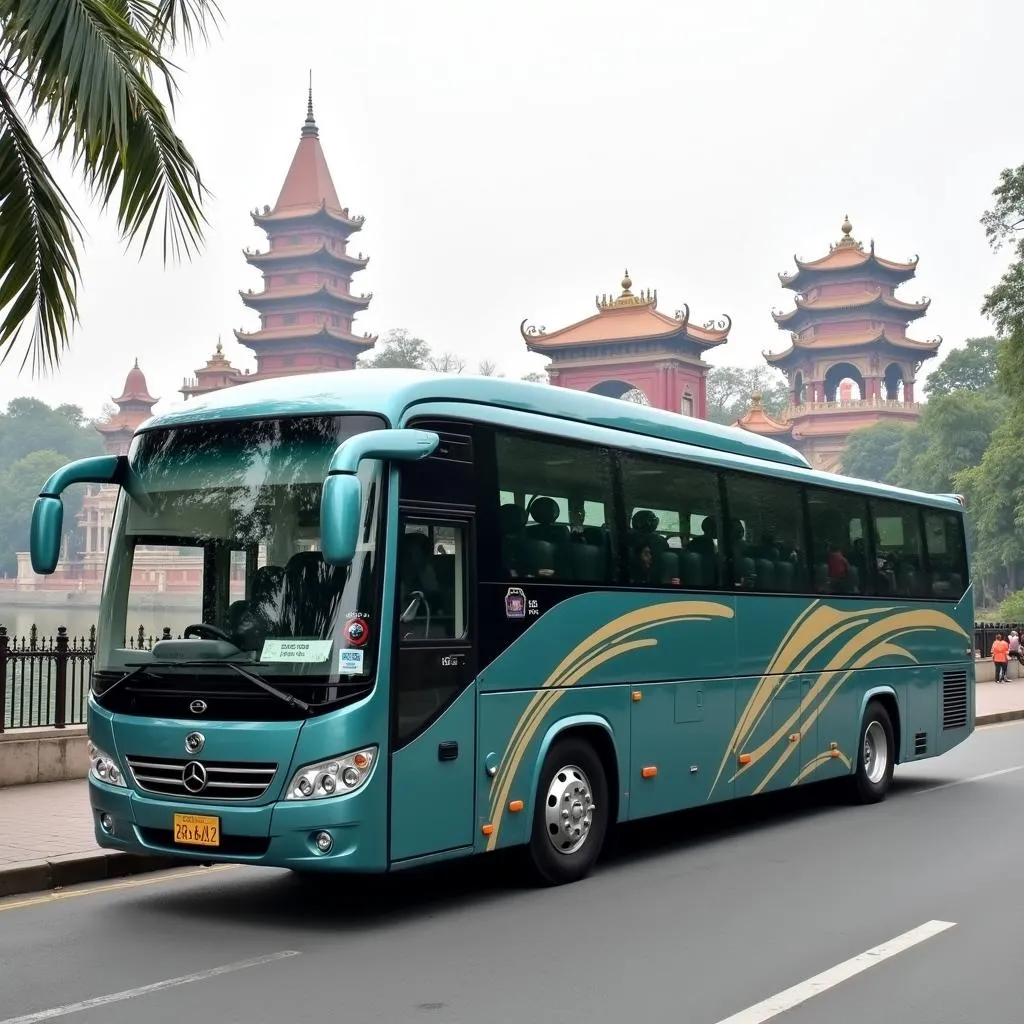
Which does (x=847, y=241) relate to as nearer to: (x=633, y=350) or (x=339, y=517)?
(x=633, y=350)

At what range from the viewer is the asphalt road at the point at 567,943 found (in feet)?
18.8

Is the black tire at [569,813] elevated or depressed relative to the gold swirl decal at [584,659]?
depressed

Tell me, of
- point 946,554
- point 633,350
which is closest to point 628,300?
point 633,350

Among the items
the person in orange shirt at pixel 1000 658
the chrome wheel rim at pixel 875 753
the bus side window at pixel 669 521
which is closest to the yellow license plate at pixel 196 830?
the bus side window at pixel 669 521

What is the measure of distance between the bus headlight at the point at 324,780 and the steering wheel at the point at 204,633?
770mm

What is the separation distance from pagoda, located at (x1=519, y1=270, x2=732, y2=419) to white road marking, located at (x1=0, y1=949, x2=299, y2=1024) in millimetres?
59932

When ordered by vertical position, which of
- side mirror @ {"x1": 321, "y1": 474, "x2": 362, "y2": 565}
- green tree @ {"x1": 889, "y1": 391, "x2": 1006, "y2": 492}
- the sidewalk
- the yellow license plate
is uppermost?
green tree @ {"x1": 889, "y1": 391, "x2": 1006, "y2": 492}

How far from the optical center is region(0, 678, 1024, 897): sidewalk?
8.37 metres

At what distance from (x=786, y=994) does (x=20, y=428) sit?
125m

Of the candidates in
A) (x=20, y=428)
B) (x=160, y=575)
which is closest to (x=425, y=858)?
(x=160, y=575)

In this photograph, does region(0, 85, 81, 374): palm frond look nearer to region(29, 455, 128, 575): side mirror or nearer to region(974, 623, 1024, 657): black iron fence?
region(29, 455, 128, 575): side mirror

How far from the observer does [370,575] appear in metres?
7.10

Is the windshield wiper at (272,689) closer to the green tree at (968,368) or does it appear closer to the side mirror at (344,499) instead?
the side mirror at (344,499)

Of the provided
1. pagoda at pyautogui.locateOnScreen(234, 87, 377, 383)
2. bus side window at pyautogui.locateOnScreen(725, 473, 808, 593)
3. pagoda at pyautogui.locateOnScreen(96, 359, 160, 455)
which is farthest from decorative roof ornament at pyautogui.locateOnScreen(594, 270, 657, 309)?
bus side window at pyautogui.locateOnScreen(725, 473, 808, 593)
